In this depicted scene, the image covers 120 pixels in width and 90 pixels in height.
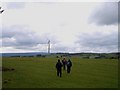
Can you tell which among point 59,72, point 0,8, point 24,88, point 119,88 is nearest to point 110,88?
point 119,88

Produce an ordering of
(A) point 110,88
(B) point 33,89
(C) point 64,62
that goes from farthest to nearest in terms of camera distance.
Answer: (C) point 64,62, (A) point 110,88, (B) point 33,89

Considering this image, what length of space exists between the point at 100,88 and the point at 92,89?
1222mm

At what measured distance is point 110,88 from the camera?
3281 cm

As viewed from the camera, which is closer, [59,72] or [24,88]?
[24,88]

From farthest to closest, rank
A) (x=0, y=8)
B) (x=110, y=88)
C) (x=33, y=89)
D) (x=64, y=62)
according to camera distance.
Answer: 1. (x=64, y=62)
2. (x=0, y=8)
3. (x=110, y=88)
4. (x=33, y=89)

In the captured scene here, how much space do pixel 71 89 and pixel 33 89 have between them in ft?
11.8

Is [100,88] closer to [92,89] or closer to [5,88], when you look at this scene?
[92,89]

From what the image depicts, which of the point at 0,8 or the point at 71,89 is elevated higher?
the point at 0,8

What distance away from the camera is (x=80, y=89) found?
3139cm

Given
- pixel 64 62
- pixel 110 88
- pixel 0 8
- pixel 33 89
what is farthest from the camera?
pixel 64 62

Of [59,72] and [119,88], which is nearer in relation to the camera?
[119,88]

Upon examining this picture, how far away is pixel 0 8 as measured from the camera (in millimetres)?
44031

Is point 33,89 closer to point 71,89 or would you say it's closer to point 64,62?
point 71,89

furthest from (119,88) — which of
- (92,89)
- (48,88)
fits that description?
(48,88)
